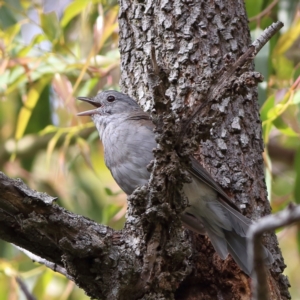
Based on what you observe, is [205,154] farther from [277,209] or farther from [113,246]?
[277,209]

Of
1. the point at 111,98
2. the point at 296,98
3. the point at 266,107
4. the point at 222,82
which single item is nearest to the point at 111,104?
the point at 111,98

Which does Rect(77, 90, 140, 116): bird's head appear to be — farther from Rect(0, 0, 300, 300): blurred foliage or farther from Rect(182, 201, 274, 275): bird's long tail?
Rect(182, 201, 274, 275): bird's long tail

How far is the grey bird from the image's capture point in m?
3.05

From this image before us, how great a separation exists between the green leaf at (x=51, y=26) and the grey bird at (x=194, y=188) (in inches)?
46.8

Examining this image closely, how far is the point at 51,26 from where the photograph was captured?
4.39 m

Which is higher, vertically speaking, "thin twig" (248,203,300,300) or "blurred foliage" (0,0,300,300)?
"blurred foliage" (0,0,300,300)

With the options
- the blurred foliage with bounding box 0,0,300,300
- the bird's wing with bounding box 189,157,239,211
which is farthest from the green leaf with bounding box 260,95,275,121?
the bird's wing with bounding box 189,157,239,211

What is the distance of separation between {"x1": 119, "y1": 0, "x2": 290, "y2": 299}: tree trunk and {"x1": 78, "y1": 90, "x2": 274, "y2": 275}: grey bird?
8 centimetres

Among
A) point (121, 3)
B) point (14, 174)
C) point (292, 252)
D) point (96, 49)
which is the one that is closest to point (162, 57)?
point (121, 3)

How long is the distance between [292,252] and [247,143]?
3772 mm

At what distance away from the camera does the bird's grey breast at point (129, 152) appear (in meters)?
3.19

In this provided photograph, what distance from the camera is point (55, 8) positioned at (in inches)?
169

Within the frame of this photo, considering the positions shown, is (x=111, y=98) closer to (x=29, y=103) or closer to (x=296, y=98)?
(x=29, y=103)

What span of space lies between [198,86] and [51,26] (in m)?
1.89
